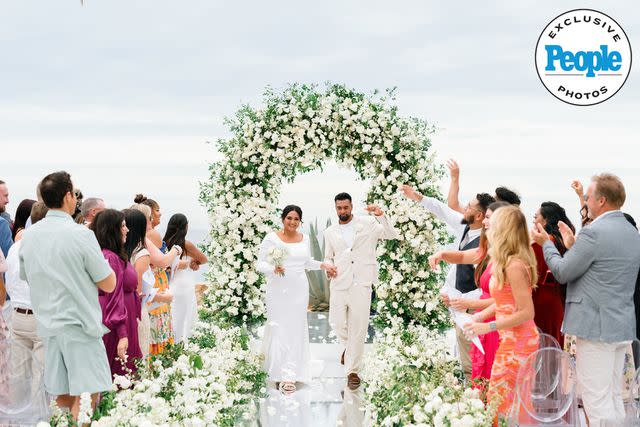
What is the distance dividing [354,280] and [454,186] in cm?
178

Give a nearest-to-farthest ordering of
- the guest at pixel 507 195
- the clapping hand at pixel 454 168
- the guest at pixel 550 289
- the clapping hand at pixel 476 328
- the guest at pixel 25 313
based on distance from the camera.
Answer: the clapping hand at pixel 476 328, the guest at pixel 550 289, the guest at pixel 25 313, the guest at pixel 507 195, the clapping hand at pixel 454 168

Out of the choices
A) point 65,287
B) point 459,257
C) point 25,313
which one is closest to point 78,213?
point 25,313

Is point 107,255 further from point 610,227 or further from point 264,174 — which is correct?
point 264,174

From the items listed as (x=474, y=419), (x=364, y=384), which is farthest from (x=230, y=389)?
(x=474, y=419)

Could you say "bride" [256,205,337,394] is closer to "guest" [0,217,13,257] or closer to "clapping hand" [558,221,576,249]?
"guest" [0,217,13,257]

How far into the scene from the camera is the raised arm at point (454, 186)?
25.8ft

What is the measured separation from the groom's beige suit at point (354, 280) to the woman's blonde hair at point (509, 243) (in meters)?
4.24

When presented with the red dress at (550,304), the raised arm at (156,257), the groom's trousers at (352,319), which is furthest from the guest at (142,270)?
the red dress at (550,304)

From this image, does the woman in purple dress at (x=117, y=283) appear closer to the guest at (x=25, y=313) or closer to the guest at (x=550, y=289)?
the guest at (x=25, y=313)

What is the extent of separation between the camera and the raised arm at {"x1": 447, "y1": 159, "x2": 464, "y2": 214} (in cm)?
785

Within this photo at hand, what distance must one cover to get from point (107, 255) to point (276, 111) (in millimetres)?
5632

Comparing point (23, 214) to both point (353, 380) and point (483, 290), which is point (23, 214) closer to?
point (353, 380)

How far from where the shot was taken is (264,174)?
11070 millimetres

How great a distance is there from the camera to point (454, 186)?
7.98 meters
